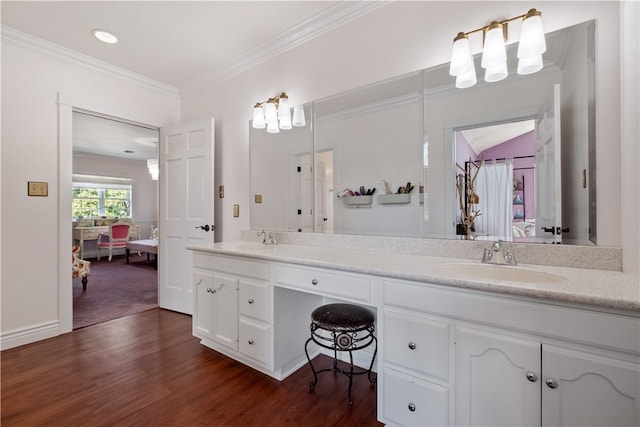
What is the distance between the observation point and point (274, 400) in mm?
1609

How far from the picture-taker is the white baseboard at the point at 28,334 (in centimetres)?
222

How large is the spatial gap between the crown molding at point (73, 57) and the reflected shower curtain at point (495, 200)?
10.8 ft

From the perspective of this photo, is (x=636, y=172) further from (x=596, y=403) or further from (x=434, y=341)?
(x=434, y=341)

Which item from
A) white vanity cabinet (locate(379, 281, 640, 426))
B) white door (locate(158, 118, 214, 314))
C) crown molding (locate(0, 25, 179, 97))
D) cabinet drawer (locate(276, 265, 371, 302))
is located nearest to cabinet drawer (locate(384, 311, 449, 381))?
white vanity cabinet (locate(379, 281, 640, 426))

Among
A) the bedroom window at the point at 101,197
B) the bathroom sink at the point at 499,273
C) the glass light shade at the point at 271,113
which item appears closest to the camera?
the bathroom sink at the point at 499,273

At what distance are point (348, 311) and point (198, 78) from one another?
2.82m

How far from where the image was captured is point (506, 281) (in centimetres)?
110

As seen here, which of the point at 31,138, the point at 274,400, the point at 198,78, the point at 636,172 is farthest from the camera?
the point at 198,78

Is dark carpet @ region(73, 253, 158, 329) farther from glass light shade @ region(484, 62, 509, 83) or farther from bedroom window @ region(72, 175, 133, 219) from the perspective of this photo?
glass light shade @ region(484, 62, 509, 83)

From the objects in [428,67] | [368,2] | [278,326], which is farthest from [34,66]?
[428,67]

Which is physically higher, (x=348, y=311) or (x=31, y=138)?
(x=31, y=138)

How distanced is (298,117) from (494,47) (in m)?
1.38

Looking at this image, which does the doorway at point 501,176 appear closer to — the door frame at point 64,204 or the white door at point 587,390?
the white door at point 587,390

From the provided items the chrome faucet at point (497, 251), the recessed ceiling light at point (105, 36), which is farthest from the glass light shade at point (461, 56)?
the recessed ceiling light at point (105, 36)
